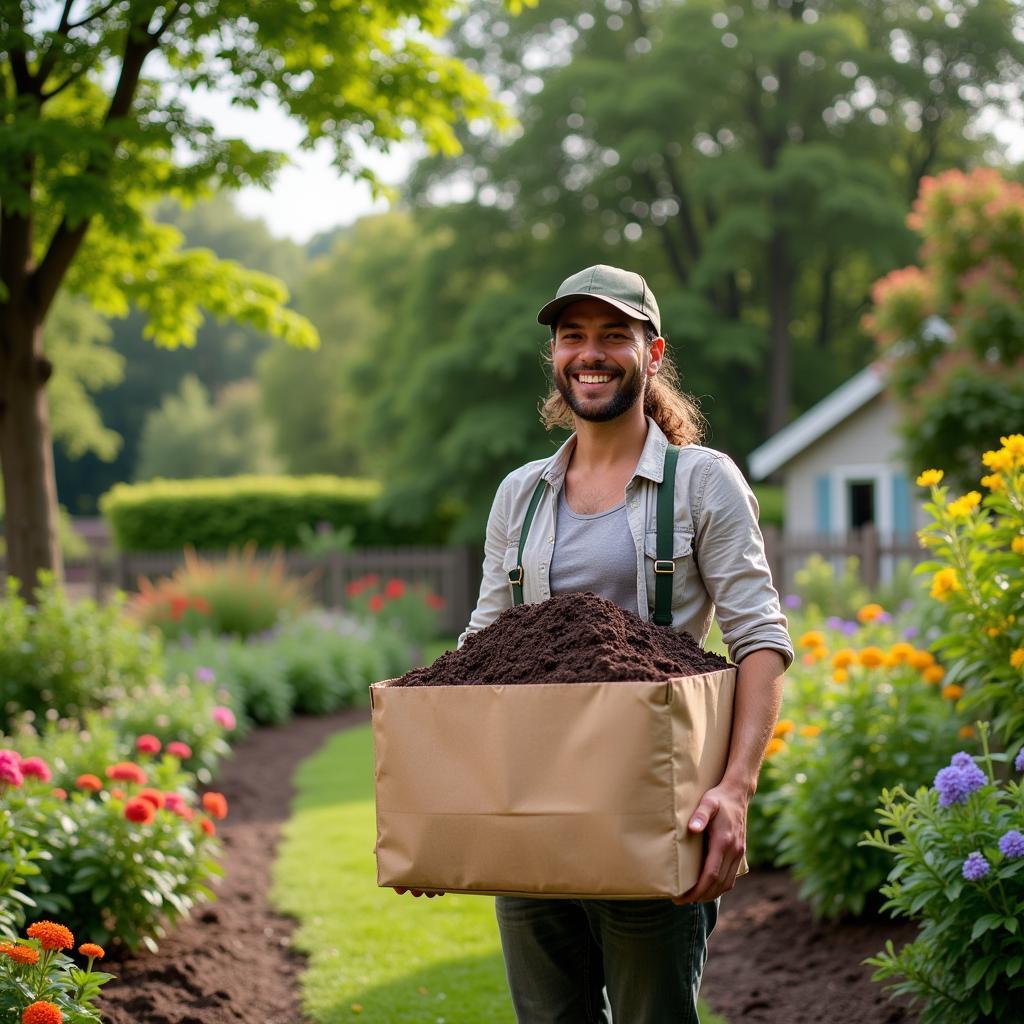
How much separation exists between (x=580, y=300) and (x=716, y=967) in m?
3.06

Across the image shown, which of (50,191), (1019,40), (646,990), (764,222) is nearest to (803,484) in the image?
(764,222)

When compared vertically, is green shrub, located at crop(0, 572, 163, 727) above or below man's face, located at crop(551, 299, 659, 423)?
below

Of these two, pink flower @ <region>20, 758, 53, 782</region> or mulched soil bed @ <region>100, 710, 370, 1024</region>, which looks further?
pink flower @ <region>20, 758, 53, 782</region>

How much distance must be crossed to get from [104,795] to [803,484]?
1557 centimetres

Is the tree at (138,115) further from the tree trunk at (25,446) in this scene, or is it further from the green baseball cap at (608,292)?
the green baseball cap at (608,292)

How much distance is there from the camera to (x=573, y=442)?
2.71 metres

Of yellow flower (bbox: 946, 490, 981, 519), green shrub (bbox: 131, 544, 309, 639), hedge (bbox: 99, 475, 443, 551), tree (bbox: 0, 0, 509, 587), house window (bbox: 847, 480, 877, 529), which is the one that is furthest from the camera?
hedge (bbox: 99, 475, 443, 551)

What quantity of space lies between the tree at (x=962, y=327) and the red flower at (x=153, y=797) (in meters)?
8.76

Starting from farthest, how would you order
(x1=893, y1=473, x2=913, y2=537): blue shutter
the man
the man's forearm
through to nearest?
(x1=893, y1=473, x2=913, y2=537): blue shutter < the man < the man's forearm

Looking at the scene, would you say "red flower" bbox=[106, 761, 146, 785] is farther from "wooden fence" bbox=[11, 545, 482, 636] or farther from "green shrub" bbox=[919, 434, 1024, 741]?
"wooden fence" bbox=[11, 545, 482, 636]

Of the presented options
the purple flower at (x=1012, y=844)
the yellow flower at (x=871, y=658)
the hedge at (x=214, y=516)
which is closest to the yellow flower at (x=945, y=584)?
the purple flower at (x=1012, y=844)

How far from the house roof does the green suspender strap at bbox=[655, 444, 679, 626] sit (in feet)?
48.8

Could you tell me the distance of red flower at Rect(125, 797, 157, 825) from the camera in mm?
3850

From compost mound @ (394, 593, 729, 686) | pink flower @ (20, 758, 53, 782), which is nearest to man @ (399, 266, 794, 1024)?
compost mound @ (394, 593, 729, 686)
